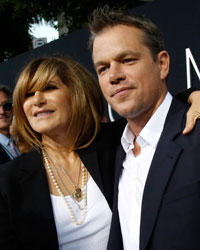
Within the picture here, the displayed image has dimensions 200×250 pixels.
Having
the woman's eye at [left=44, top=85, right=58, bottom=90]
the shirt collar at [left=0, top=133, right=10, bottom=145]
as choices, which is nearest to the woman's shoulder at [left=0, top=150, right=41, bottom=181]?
the woman's eye at [left=44, top=85, right=58, bottom=90]

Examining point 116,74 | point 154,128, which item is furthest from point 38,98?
point 154,128

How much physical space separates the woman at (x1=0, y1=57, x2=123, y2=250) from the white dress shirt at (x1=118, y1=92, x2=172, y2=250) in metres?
0.20

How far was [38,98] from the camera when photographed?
71.9 inches

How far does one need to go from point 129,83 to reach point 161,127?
12.0 inches

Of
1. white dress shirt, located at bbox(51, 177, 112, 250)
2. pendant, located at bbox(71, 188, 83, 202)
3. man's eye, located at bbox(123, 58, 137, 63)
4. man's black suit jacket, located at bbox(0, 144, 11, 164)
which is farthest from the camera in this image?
man's black suit jacket, located at bbox(0, 144, 11, 164)

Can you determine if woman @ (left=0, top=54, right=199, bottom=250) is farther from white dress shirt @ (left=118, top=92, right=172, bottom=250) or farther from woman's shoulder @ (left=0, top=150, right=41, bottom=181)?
white dress shirt @ (left=118, top=92, right=172, bottom=250)

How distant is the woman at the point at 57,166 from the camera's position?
1.62m

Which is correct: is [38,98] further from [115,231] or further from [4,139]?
[4,139]

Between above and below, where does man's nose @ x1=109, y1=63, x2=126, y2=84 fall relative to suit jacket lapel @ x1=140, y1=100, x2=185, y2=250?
above

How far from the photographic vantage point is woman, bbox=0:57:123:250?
5.32 feet

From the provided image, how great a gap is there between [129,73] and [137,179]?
591mm

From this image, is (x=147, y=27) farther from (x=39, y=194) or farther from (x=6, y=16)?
(x=6, y=16)

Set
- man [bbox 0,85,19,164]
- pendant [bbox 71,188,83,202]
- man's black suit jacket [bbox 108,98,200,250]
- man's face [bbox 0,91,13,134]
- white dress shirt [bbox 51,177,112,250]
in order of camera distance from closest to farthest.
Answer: man's black suit jacket [bbox 108,98,200,250] → white dress shirt [bbox 51,177,112,250] → pendant [bbox 71,188,83,202] → man [bbox 0,85,19,164] → man's face [bbox 0,91,13,134]

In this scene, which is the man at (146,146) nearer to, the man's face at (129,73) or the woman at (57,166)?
the man's face at (129,73)
